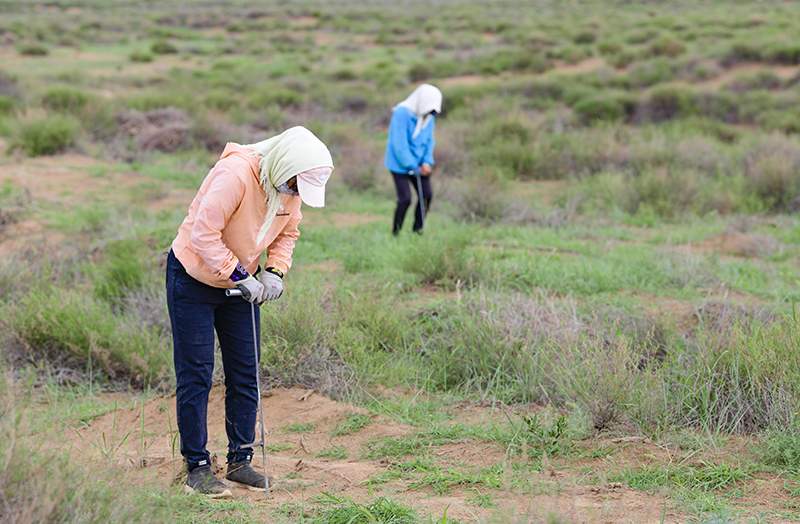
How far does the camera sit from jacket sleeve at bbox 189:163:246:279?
2.96 meters

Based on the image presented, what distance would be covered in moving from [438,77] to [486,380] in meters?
20.8

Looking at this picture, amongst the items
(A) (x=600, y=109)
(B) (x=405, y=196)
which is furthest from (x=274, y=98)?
(B) (x=405, y=196)

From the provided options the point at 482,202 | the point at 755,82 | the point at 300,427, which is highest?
the point at 755,82

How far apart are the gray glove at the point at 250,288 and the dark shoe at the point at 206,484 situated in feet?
2.87

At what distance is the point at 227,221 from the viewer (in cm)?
309

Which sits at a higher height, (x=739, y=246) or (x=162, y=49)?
(x=162, y=49)

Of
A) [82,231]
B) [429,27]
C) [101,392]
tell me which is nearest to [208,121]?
[82,231]

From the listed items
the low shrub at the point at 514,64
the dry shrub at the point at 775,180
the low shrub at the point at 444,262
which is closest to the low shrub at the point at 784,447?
the low shrub at the point at 444,262

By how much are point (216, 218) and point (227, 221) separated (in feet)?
0.41

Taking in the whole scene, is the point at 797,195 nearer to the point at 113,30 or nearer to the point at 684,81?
the point at 684,81

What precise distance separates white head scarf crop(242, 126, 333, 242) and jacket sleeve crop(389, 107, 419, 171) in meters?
4.02

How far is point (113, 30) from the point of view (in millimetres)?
40750

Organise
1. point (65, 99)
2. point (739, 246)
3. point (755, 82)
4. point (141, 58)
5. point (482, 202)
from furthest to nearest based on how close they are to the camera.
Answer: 1. point (141, 58)
2. point (755, 82)
3. point (65, 99)
4. point (482, 202)
5. point (739, 246)

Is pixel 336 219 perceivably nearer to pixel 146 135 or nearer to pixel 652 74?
pixel 146 135
